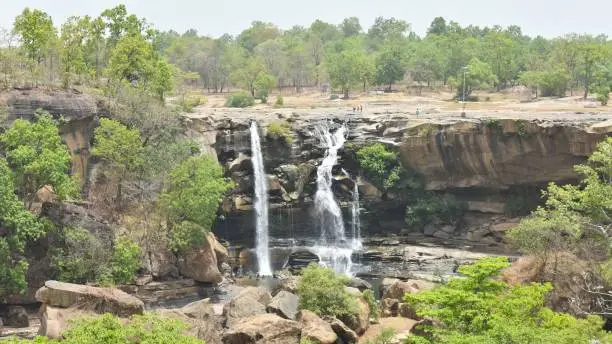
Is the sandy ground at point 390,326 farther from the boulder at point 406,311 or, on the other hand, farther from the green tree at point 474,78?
the green tree at point 474,78

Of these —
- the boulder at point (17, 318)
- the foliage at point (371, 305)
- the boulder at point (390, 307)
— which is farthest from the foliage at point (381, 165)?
the boulder at point (17, 318)

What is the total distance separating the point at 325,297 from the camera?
29.0 meters

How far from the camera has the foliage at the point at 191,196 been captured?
1463 inches

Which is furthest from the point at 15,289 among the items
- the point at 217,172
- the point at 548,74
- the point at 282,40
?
the point at 282,40

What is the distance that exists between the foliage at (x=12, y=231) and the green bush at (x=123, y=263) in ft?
11.4

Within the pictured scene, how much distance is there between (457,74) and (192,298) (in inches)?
2134

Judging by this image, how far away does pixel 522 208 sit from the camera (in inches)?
1837

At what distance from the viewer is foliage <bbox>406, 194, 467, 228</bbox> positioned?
47062mm

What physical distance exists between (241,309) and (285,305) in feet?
5.76

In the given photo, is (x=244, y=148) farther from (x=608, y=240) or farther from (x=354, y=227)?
(x=608, y=240)

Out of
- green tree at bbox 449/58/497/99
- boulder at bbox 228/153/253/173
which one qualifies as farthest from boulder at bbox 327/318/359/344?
green tree at bbox 449/58/497/99

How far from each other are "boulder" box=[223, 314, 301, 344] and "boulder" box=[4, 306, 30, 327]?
11.5 m

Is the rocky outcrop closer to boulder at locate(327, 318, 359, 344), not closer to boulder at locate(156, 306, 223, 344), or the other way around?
boulder at locate(156, 306, 223, 344)

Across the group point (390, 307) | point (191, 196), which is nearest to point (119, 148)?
point (191, 196)
